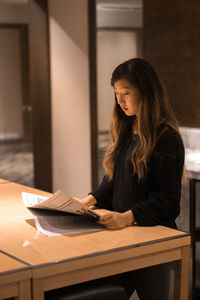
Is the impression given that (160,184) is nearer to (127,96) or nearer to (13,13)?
(127,96)

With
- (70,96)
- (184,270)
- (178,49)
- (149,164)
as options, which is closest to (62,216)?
(149,164)

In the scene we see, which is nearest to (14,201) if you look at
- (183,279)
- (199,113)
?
(183,279)

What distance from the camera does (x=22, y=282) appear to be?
5.12 feet

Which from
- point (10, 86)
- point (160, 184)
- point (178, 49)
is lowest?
point (160, 184)

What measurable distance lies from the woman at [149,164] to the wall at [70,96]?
261 centimetres

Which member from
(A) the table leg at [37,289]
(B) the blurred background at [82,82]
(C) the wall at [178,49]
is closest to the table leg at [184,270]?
(A) the table leg at [37,289]

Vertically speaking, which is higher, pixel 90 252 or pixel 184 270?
pixel 90 252

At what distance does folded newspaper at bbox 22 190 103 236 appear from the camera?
1.88 m

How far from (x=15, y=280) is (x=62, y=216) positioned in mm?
549

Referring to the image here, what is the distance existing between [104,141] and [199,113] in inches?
141

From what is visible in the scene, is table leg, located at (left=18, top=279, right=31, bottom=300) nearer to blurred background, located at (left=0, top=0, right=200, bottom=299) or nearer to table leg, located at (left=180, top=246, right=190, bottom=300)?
table leg, located at (left=180, top=246, right=190, bottom=300)

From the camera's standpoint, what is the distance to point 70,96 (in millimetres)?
4680

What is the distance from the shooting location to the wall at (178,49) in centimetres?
376

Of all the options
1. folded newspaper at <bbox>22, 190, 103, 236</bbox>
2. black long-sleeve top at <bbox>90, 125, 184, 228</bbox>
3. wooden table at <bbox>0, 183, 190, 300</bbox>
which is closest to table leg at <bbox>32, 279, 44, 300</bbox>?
wooden table at <bbox>0, 183, 190, 300</bbox>
